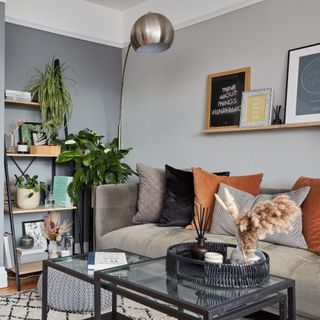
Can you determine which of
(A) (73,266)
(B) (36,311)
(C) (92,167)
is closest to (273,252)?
(A) (73,266)

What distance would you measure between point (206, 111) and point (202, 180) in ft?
2.84

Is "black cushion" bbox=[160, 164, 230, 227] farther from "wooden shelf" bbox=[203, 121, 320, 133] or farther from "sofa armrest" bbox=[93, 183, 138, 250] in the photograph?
"wooden shelf" bbox=[203, 121, 320, 133]

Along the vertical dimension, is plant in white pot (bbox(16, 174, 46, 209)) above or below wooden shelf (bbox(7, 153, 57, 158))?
below

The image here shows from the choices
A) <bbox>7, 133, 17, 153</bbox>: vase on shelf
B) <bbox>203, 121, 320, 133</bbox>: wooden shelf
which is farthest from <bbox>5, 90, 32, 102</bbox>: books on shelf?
<bbox>203, 121, 320, 133</bbox>: wooden shelf

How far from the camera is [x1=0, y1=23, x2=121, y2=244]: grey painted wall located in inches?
143

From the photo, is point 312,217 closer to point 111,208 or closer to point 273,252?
point 273,252

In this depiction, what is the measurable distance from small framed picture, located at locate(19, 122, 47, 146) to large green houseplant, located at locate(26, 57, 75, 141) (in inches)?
2.2

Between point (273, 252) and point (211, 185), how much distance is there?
0.81 metres

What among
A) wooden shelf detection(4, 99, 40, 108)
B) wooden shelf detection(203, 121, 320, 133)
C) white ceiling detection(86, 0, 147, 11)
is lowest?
wooden shelf detection(203, 121, 320, 133)

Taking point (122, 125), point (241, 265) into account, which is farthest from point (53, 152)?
point (241, 265)

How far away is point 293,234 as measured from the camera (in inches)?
89.2

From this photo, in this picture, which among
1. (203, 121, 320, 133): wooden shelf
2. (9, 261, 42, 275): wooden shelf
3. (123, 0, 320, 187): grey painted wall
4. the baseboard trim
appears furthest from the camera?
(9, 261, 42, 275): wooden shelf

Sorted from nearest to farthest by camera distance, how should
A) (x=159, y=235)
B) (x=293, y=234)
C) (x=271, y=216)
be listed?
1. (x=271, y=216)
2. (x=293, y=234)
3. (x=159, y=235)

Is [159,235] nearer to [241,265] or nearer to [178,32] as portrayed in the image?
[241,265]
